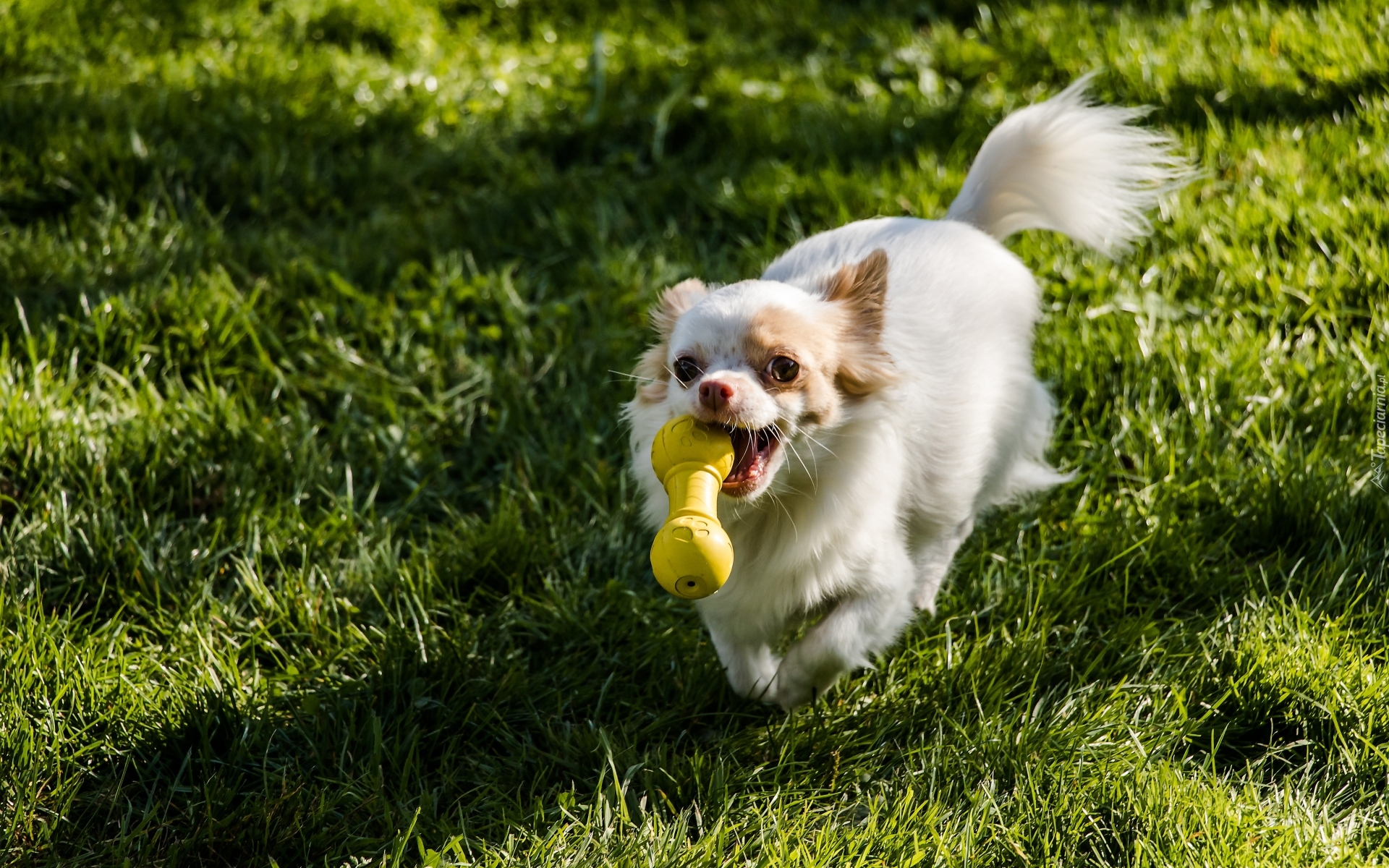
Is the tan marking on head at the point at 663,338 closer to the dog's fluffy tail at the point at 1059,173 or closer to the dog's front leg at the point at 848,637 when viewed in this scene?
the dog's front leg at the point at 848,637

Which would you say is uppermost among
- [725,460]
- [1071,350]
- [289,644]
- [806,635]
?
[725,460]

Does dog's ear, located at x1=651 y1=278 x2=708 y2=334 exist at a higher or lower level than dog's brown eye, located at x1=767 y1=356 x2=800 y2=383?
lower

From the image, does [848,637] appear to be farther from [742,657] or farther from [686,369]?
[686,369]

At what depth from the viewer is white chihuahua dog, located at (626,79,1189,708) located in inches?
92.1

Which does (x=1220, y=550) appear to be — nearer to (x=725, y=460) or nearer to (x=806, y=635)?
(x=806, y=635)

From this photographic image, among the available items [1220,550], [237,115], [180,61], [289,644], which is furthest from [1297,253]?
[180,61]

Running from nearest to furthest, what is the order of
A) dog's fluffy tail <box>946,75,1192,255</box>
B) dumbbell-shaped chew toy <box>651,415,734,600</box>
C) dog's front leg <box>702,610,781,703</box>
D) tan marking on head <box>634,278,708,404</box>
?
1. dumbbell-shaped chew toy <box>651,415,734,600</box>
2. tan marking on head <box>634,278,708,404</box>
3. dog's front leg <box>702,610,781,703</box>
4. dog's fluffy tail <box>946,75,1192,255</box>

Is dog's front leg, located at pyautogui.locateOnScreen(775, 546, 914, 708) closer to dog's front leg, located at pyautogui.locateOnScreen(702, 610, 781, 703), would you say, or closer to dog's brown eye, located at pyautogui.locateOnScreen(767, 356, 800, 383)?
dog's front leg, located at pyautogui.locateOnScreen(702, 610, 781, 703)

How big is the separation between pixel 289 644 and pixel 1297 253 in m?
3.24

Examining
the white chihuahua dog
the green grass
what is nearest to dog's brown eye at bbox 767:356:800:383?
the white chihuahua dog

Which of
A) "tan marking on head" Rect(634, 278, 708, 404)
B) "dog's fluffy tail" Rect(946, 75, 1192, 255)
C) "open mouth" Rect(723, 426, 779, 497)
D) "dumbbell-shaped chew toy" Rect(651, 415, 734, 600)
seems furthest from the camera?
"dog's fluffy tail" Rect(946, 75, 1192, 255)

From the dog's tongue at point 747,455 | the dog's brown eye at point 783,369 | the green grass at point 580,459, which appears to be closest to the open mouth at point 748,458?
the dog's tongue at point 747,455

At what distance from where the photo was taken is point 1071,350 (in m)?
3.45

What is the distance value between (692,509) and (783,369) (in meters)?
0.37
